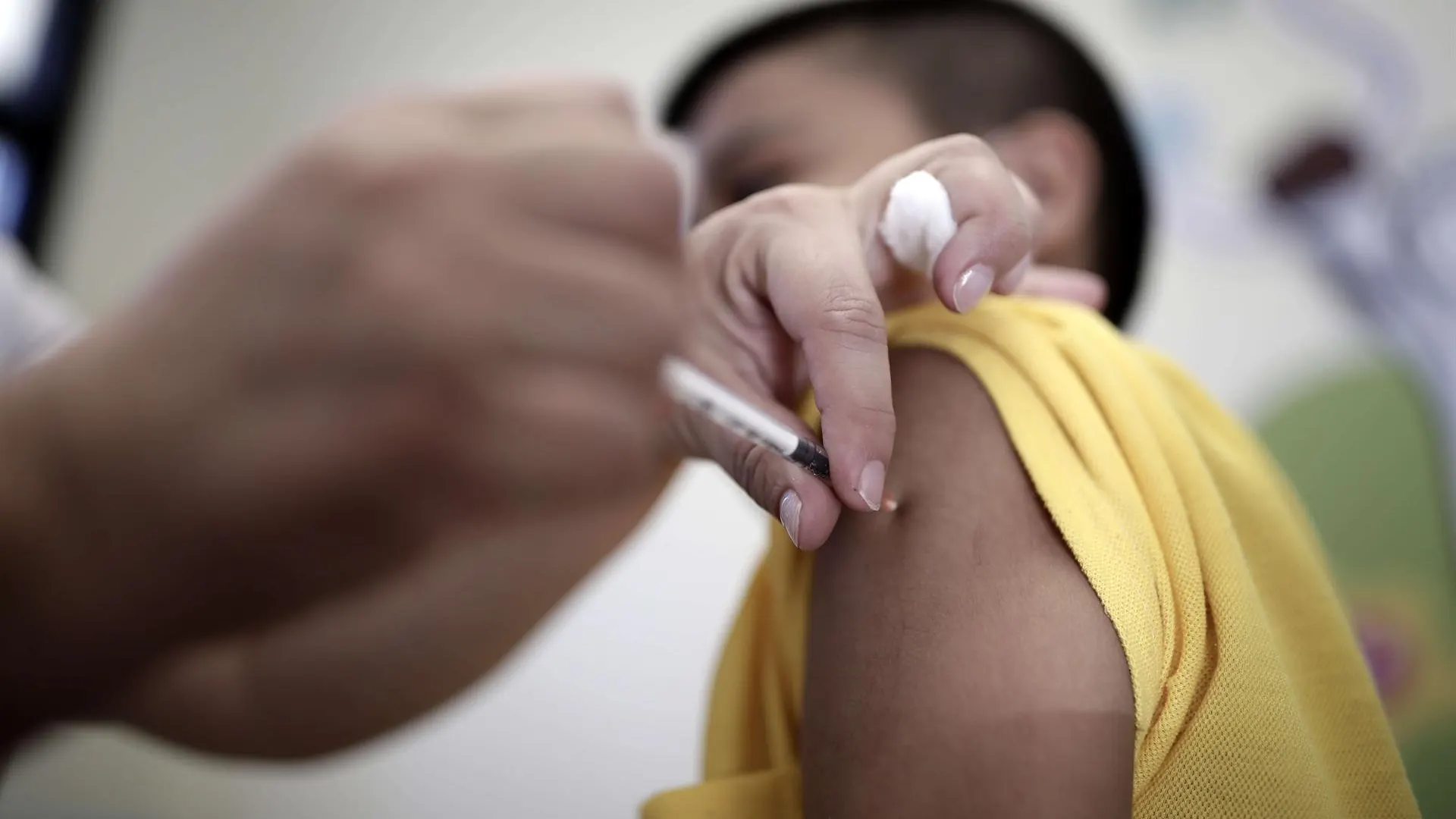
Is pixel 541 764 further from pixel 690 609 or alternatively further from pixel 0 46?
pixel 0 46

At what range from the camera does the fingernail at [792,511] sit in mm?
332

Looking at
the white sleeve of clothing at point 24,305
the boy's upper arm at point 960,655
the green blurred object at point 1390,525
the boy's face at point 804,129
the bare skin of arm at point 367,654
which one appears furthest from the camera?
the green blurred object at point 1390,525

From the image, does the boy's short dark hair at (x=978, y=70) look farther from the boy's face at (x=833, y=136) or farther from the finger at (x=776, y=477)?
the finger at (x=776, y=477)

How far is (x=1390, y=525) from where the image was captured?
974mm

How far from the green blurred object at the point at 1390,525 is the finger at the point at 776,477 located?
0.95 m

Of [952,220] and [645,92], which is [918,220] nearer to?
[952,220]

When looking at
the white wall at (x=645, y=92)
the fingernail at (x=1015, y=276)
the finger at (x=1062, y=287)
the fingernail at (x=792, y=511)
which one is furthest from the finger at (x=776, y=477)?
the white wall at (x=645, y=92)

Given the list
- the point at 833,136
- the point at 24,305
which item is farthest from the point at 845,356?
the point at 24,305

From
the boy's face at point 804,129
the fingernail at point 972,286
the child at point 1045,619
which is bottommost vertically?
the child at point 1045,619

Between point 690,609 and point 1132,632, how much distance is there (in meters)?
0.76

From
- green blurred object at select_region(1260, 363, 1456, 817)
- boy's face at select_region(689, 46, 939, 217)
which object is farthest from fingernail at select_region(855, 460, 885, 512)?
green blurred object at select_region(1260, 363, 1456, 817)

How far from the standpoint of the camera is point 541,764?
0.84m

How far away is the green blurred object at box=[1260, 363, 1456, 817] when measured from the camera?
0.92 meters

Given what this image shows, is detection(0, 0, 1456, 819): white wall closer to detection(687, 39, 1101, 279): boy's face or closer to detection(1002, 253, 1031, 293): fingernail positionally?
detection(687, 39, 1101, 279): boy's face
